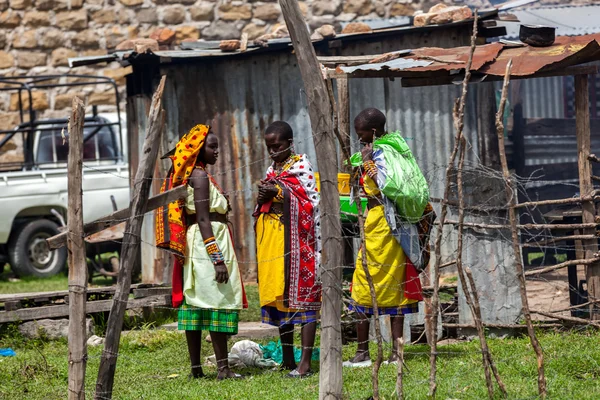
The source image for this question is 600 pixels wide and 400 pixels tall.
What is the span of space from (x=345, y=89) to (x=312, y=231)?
1.54m

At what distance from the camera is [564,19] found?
13.7m

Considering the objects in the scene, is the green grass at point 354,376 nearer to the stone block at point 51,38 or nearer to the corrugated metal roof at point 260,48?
the corrugated metal roof at point 260,48

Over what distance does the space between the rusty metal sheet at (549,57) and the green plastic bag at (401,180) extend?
1072 mm

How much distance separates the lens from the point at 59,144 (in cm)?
1456

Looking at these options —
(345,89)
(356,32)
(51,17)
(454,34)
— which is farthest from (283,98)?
(51,17)

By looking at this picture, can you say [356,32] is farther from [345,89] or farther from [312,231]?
[312,231]

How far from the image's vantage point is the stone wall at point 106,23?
16.3 metres

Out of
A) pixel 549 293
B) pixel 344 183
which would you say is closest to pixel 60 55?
pixel 549 293

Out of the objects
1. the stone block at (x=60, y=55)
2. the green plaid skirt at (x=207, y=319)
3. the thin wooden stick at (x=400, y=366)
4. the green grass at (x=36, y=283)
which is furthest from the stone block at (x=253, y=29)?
the thin wooden stick at (x=400, y=366)

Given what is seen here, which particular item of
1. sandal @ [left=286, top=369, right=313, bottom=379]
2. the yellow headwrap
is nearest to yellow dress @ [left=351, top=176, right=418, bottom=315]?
sandal @ [left=286, top=369, right=313, bottom=379]

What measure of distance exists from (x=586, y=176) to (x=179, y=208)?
2.94 m

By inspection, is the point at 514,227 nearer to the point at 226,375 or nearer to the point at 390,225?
the point at 390,225

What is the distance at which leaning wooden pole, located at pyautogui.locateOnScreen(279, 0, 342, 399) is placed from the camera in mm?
5246

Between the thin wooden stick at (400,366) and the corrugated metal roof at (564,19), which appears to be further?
the corrugated metal roof at (564,19)
